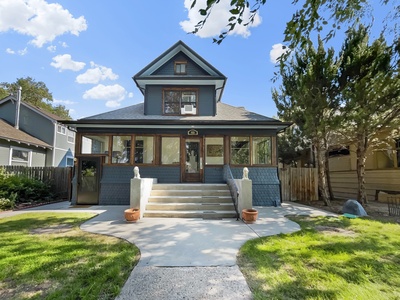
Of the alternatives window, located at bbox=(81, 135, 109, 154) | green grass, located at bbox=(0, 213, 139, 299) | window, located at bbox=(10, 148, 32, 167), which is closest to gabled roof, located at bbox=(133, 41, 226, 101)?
window, located at bbox=(81, 135, 109, 154)

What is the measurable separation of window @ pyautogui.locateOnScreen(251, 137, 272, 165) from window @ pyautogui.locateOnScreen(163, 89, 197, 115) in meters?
3.71

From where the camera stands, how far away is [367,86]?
802cm

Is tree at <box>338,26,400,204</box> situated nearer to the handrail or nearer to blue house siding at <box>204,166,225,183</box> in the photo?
the handrail

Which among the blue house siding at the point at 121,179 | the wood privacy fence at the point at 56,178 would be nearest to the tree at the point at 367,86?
the blue house siding at the point at 121,179

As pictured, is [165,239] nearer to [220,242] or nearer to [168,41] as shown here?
[220,242]

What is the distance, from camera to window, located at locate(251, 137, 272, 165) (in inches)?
407

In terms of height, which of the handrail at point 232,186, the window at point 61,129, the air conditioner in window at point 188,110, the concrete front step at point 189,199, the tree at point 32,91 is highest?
the tree at point 32,91

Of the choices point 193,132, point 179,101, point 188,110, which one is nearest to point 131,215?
point 193,132

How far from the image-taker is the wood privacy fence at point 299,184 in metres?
11.5

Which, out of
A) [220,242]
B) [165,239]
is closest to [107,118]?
[165,239]

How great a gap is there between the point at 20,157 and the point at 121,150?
34.6 ft

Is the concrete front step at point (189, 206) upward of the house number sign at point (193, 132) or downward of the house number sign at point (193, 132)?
downward

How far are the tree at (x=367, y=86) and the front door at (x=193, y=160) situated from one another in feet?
20.9

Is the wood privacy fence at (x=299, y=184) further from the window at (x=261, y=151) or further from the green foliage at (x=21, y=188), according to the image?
the green foliage at (x=21, y=188)
